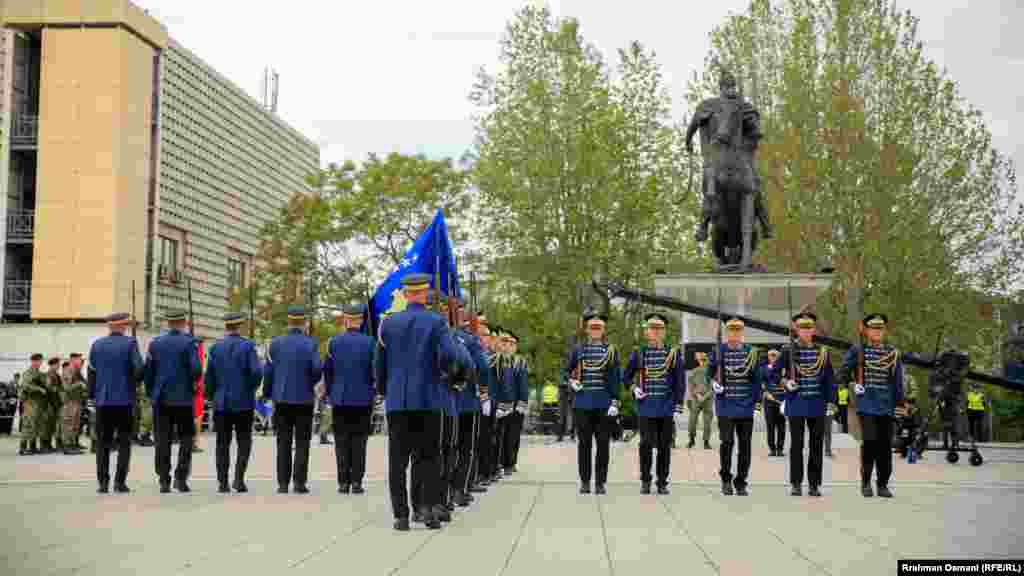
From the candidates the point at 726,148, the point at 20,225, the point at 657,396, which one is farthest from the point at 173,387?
the point at 20,225

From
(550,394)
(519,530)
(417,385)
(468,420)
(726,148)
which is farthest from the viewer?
(550,394)

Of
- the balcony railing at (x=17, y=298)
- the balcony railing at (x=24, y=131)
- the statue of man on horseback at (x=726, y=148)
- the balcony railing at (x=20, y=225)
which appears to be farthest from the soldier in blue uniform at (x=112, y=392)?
the balcony railing at (x=24, y=131)

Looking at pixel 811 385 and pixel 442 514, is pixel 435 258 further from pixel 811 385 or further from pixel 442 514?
pixel 811 385

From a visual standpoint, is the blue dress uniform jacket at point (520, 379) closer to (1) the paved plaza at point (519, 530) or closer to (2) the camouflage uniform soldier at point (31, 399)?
(1) the paved plaza at point (519, 530)

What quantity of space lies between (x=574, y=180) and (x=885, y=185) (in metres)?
9.87

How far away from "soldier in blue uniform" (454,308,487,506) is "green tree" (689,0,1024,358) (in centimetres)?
2785

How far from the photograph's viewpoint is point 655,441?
1457cm

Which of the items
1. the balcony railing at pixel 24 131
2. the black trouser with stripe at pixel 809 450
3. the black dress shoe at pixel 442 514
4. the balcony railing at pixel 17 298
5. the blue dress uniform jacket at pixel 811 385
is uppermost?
the balcony railing at pixel 24 131

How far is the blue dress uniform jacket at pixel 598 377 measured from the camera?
14.4 metres

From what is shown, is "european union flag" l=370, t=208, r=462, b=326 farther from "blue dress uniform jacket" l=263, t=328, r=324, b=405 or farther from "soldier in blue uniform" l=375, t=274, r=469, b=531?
"soldier in blue uniform" l=375, t=274, r=469, b=531

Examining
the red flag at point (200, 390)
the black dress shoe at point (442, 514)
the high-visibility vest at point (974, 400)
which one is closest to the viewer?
the black dress shoe at point (442, 514)

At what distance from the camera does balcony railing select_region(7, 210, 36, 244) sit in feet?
144

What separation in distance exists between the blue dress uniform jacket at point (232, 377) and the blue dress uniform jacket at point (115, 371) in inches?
30.4

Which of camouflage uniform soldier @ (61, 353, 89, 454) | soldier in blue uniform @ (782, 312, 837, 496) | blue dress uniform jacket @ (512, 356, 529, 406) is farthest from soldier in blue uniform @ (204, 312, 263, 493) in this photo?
camouflage uniform soldier @ (61, 353, 89, 454)
